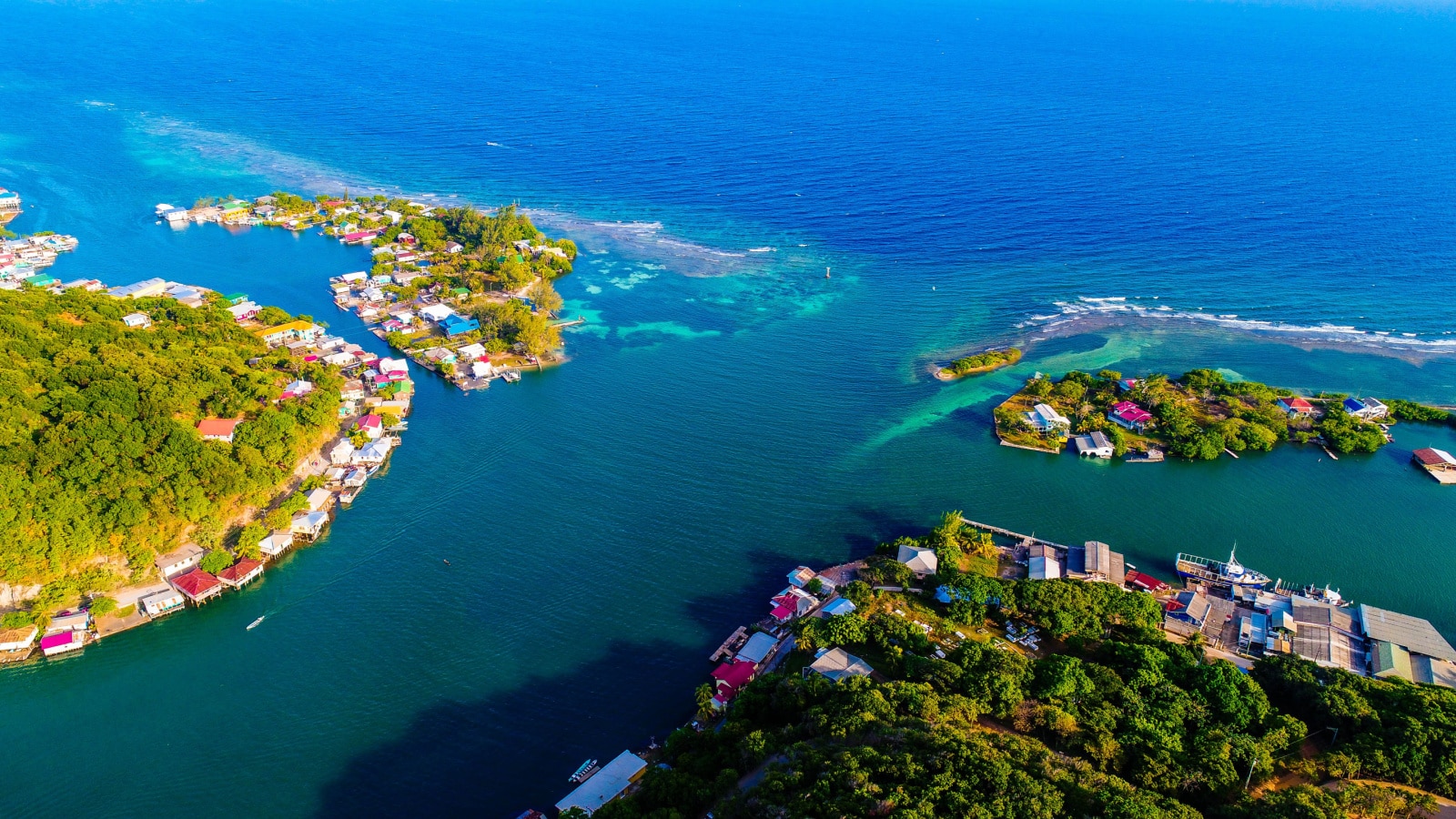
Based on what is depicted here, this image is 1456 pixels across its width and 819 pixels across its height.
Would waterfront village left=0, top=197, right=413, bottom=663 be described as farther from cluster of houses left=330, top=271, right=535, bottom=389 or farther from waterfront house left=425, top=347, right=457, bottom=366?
cluster of houses left=330, top=271, right=535, bottom=389

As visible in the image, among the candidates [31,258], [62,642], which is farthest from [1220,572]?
[31,258]

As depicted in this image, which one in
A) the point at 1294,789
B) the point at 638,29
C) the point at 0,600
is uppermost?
the point at 638,29

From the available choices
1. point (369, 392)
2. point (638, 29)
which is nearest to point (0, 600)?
point (369, 392)

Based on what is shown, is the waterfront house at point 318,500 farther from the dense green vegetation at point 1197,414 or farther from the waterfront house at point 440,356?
the dense green vegetation at point 1197,414

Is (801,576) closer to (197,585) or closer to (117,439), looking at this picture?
(197,585)

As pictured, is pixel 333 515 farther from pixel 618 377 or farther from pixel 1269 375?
pixel 1269 375

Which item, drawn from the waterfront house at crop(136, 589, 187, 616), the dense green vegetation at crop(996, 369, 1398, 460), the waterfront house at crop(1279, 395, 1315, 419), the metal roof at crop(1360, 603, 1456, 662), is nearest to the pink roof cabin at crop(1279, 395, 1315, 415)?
the waterfront house at crop(1279, 395, 1315, 419)

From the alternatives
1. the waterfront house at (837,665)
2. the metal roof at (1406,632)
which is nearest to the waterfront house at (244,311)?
the waterfront house at (837,665)
